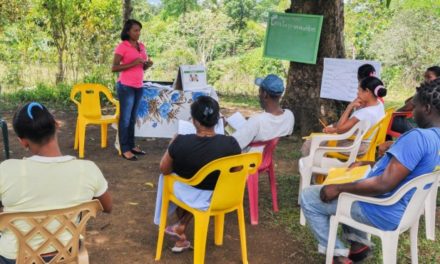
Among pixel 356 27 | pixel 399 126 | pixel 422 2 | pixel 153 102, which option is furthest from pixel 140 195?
pixel 356 27

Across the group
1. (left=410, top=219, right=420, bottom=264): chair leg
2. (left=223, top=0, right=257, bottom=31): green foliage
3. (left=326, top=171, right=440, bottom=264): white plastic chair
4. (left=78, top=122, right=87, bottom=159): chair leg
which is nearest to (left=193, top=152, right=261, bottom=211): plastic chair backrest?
(left=326, top=171, right=440, bottom=264): white plastic chair

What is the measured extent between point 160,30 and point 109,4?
38.5 ft

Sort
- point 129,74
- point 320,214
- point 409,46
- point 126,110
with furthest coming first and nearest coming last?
point 409,46 → point 126,110 → point 129,74 → point 320,214

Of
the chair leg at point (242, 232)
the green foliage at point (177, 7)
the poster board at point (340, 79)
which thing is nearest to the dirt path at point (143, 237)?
the chair leg at point (242, 232)

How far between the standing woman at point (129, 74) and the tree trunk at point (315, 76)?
2371 millimetres

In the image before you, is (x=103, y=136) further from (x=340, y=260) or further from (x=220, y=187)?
(x=340, y=260)

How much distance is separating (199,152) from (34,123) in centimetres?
117

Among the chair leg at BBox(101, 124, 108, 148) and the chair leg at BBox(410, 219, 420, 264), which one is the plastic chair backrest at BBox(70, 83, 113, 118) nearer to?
the chair leg at BBox(101, 124, 108, 148)

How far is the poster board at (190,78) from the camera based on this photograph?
616cm

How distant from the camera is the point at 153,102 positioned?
250 inches

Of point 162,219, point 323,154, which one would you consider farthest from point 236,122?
point 162,219

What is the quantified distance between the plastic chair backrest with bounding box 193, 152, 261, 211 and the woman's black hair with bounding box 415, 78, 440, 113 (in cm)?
110

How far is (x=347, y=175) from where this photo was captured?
10.4 feet

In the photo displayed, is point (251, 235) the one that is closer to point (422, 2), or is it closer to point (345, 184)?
point (345, 184)
